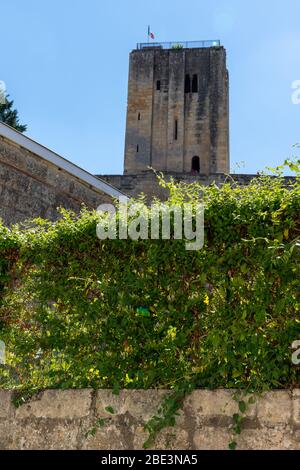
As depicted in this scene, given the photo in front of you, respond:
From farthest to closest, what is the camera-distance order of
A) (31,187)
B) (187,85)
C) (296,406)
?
1. (187,85)
2. (31,187)
3. (296,406)

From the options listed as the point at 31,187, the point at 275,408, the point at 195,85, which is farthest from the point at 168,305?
the point at 195,85

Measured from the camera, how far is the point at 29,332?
5.65 m

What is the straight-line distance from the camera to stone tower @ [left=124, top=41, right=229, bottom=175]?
44.6 m

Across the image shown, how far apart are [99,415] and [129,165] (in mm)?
40433

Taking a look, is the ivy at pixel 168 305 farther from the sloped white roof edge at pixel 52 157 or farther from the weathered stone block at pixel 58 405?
the sloped white roof edge at pixel 52 157

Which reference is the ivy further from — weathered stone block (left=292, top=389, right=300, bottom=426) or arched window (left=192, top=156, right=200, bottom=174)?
arched window (left=192, top=156, right=200, bottom=174)

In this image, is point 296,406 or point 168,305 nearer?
point 296,406

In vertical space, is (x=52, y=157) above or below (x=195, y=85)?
below

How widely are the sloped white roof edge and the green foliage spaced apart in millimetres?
5901

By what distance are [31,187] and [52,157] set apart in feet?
2.82

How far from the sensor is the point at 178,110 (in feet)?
148

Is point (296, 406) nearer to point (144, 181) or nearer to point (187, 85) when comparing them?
point (144, 181)

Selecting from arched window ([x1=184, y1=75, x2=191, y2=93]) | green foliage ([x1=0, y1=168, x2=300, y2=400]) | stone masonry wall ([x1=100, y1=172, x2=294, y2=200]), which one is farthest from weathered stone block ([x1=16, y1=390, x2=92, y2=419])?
arched window ([x1=184, y1=75, x2=191, y2=93])

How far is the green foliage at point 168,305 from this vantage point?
4703 mm
